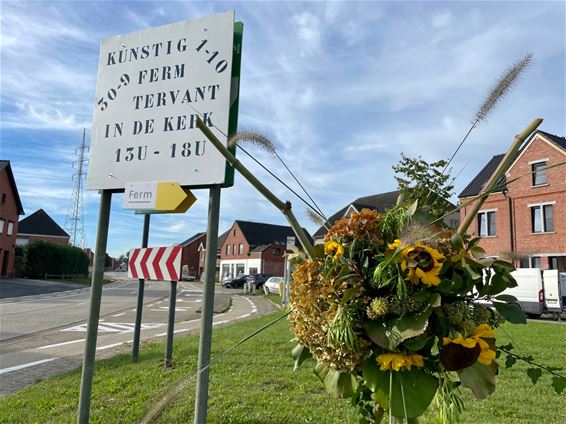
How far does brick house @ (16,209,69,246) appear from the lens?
5938 centimetres

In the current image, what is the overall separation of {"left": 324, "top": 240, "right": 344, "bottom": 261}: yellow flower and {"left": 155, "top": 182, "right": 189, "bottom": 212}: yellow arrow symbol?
257 centimetres

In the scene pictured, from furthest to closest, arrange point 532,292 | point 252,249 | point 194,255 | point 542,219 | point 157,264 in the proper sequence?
1. point 194,255
2. point 252,249
3. point 542,219
4. point 532,292
5. point 157,264

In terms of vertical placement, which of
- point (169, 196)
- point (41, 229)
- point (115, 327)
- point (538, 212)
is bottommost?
point (115, 327)

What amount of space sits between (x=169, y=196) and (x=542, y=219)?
2546 cm

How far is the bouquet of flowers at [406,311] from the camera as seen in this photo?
138cm

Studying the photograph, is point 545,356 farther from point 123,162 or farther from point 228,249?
point 228,249

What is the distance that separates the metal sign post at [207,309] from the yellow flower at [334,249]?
213cm

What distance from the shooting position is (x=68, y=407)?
4723mm

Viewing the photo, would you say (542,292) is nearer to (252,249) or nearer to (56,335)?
(56,335)

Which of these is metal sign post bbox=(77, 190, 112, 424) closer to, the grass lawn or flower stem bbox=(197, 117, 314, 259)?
the grass lawn

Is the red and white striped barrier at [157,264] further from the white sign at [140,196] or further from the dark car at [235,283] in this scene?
the dark car at [235,283]

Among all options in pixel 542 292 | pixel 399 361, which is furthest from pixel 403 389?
pixel 542 292

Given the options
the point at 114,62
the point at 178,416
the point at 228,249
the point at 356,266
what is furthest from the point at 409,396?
the point at 228,249

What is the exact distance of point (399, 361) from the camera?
139cm
